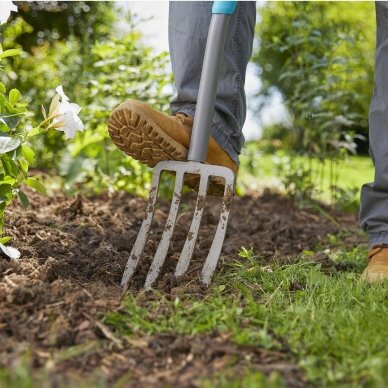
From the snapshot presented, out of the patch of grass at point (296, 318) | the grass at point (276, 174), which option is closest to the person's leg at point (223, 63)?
the patch of grass at point (296, 318)

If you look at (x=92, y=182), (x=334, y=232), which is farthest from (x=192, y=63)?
(x=92, y=182)

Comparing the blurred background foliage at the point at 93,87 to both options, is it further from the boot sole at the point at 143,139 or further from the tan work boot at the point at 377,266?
the tan work boot at the point at 377,266

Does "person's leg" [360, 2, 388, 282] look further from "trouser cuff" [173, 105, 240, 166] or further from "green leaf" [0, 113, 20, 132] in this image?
"green leaf" [0, 113, 20, 132]

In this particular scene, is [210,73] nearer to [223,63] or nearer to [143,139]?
[223,63]

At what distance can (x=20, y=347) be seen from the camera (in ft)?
4.86

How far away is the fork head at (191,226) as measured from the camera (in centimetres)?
211

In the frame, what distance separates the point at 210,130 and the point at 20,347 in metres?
1.07

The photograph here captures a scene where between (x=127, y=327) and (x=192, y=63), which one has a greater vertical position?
(x=192, y=63)

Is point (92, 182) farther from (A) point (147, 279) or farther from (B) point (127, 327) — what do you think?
(B) point (127, 327)

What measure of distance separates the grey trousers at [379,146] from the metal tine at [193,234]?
2.34 ft

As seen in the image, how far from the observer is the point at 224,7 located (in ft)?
7.22

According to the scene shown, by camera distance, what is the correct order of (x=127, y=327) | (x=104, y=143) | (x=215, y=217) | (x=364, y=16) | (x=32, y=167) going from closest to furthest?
(x=127, y=327), (x=215, y=217), (x=104, y=143), (x=32, y=167), (x=364, y=16)

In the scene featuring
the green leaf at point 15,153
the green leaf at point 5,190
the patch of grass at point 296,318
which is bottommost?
the patch of grass at point 296,318

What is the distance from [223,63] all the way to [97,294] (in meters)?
0.97
